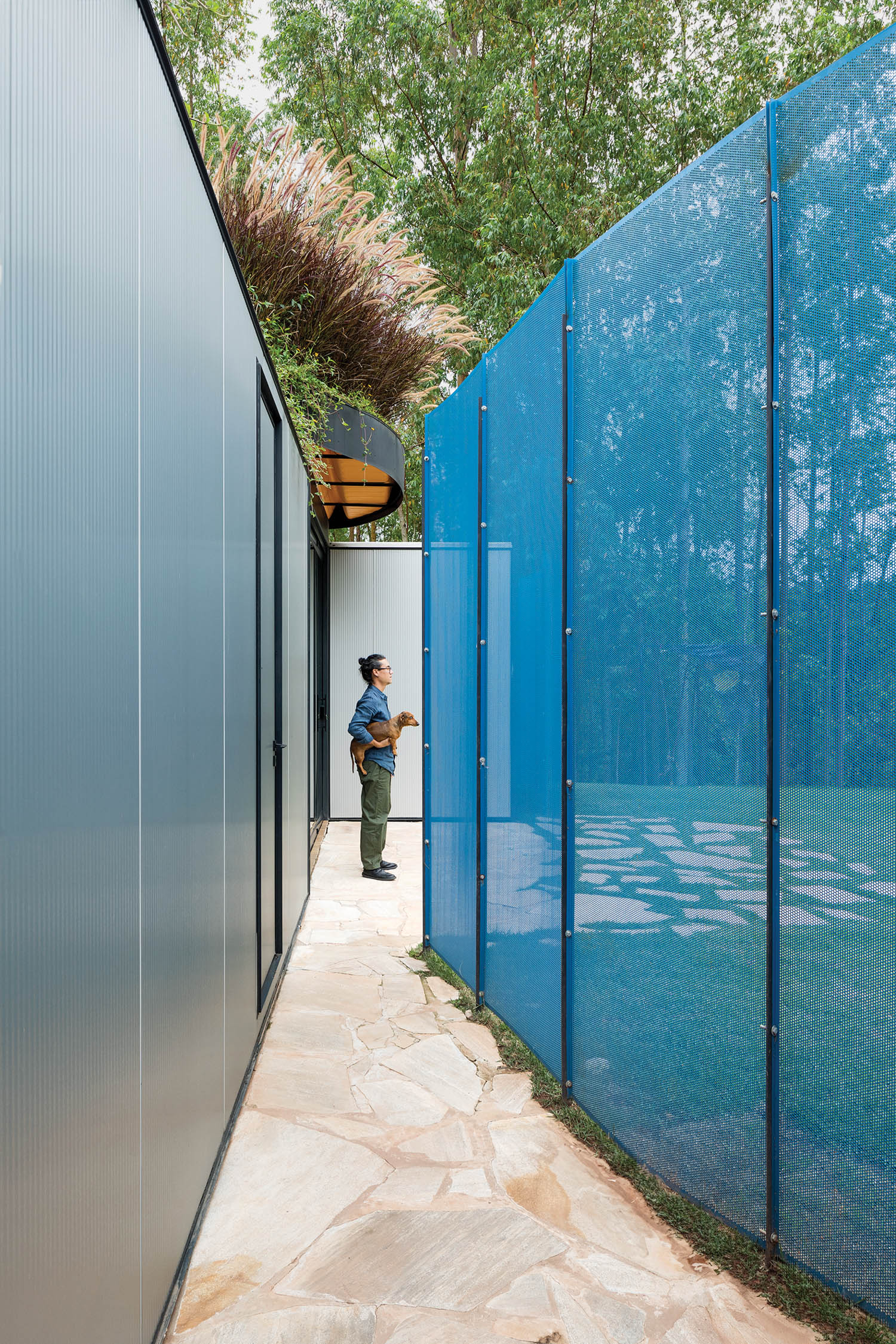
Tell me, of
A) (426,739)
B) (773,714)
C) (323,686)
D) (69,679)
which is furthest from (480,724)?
(323,686)

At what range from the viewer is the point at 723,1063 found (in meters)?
2.34

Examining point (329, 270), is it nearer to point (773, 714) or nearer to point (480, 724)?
point (480, 724)

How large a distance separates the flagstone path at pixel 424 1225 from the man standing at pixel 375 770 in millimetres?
2913

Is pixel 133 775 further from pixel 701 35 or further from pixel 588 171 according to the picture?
pixel 701 35

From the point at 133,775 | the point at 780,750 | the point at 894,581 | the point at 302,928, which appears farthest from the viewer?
the point at 302,928

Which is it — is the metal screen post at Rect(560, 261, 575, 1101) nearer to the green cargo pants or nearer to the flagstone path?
the flagstone path

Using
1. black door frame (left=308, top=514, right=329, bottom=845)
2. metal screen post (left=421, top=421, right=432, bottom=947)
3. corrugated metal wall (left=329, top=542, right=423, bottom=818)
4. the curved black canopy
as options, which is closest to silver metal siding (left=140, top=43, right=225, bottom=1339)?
metal screen post (left=421, top=421, right=432, bottom=947)

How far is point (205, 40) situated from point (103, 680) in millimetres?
10081

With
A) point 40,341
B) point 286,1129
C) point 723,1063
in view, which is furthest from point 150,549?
point 286,1129

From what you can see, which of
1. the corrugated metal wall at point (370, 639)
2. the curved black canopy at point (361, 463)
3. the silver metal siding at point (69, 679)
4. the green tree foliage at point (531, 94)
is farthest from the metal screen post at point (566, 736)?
the green tree foliage at point (531, 94)

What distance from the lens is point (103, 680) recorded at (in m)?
1.47

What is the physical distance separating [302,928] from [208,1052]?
10.4 ft

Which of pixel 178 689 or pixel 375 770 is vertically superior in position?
pixel 178 689

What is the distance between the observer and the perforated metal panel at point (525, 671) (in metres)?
3.32
